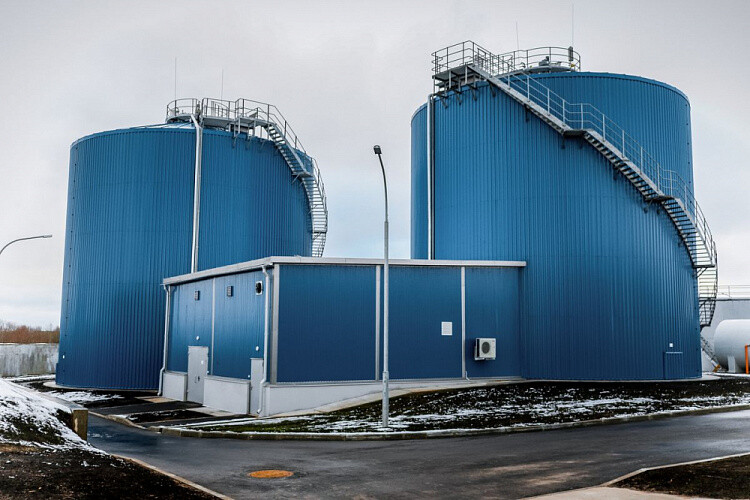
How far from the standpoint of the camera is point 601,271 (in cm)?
3128

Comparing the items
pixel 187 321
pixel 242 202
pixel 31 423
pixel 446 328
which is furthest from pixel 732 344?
pixel 31 423

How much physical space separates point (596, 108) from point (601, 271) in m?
7.29

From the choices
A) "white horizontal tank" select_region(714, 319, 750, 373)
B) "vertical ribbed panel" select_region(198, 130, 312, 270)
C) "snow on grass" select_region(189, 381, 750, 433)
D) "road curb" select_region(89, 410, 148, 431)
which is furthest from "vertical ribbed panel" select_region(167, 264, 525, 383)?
"white horizontal tank" select_region(714, 319, 750, 373)

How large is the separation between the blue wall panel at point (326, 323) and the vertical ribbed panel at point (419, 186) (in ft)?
32.2

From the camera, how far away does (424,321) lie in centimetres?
2816

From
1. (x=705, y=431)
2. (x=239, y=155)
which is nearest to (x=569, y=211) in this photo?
(x=705, y=431)

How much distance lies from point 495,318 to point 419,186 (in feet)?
33.1

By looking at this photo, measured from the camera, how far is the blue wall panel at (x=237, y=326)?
27.1 meters

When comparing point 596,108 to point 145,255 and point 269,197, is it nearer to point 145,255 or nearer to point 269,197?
point 269,197

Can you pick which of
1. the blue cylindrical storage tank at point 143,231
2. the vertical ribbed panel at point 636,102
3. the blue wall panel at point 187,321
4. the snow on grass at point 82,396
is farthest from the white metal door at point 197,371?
the vertical ribbed panel at point 636,102

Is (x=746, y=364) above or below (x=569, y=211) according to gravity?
below

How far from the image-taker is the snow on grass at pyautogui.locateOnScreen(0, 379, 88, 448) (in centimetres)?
1296

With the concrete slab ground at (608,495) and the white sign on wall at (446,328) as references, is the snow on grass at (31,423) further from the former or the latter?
the white sign on wall at (446,328)

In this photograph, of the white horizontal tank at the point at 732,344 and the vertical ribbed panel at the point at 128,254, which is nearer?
the vertical ribbed panel at the point at 128,254
